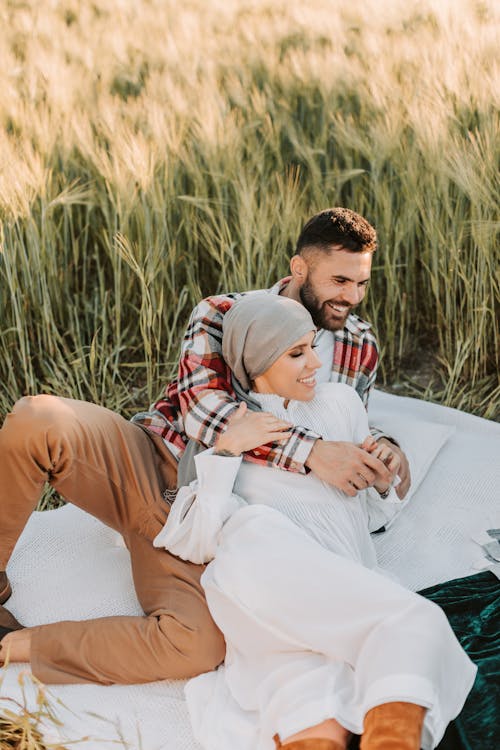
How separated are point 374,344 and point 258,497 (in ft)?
2.36

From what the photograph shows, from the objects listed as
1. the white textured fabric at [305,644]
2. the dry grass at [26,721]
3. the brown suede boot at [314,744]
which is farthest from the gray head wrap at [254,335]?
the brown suede boot at [314,744]

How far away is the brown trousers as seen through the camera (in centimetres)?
195

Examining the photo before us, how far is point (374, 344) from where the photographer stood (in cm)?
260

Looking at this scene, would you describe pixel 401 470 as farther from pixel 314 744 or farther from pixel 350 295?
pixel 314 744

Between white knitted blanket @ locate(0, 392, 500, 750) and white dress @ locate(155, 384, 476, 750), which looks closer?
white dress @ locate(155, 384, 476, 750)

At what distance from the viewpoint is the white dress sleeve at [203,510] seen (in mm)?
1993

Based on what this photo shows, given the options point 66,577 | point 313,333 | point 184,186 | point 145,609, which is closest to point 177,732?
point 145,609

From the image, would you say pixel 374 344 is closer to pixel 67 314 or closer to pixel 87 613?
pixel 87 613

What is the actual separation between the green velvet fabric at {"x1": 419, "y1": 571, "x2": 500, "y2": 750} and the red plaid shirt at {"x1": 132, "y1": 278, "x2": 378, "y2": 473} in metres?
0.50

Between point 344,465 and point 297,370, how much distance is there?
239 mm

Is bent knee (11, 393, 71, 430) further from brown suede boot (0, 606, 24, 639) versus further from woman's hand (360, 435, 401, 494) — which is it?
woman's hand (360, 435, 401, 494)

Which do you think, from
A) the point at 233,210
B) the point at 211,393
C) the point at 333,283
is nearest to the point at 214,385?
the point at 211,393

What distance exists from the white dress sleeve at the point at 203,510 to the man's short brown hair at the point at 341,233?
0.68m

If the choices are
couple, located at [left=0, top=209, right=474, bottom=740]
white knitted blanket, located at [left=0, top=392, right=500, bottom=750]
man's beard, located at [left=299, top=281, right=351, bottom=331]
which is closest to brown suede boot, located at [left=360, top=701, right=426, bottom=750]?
couple, located at [left=0, top=209, right=474, bottom=740]
